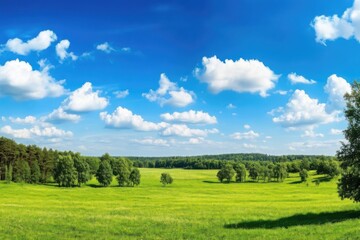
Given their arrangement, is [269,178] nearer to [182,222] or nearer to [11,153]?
[11,153]

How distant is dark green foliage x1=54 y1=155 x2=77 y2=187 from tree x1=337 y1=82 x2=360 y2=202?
11049 centimetres

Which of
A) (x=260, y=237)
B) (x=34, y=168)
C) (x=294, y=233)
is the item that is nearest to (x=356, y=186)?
(x=294, y=233)

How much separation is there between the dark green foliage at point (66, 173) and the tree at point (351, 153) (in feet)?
363

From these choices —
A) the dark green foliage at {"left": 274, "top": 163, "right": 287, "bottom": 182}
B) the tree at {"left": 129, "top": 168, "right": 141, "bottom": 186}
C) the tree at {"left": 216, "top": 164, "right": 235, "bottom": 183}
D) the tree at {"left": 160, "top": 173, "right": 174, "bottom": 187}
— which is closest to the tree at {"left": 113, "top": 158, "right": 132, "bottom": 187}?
the tree at {"left": 129, "top": 168, "right": 141, "bottom": 186}

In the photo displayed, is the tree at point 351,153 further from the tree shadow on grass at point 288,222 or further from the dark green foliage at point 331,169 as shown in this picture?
the dark green foliage at point 331,169

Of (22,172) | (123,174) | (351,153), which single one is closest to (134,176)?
(123,174)

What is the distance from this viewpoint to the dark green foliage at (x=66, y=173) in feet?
437

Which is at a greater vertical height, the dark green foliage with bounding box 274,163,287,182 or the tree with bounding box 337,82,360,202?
the tree with bounding box 337,82,360,202

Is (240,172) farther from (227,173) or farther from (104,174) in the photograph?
(104,174)

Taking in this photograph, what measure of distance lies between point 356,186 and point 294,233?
43.0 feet

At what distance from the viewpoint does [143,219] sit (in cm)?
3434

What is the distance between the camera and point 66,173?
134 m

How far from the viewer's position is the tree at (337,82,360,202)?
35781 mm

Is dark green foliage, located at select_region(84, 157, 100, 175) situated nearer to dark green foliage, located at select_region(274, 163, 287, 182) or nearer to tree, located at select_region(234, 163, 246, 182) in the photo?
tree, located at select_region(234, 163, 246, 182)
